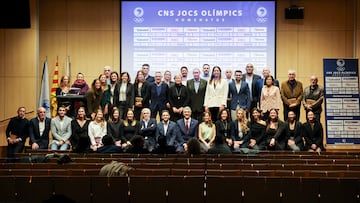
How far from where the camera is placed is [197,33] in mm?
14258

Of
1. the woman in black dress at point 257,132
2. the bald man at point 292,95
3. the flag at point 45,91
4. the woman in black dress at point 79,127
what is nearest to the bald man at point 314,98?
the bald man at point 292,95

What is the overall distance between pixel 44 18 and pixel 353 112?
22.9 feet

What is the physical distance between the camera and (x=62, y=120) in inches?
442

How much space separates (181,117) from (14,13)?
219 inches

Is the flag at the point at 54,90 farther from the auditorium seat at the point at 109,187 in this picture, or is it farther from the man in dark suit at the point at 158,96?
the auditorium seat at the point at 109,187

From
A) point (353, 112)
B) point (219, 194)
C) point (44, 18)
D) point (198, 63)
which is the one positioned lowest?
point (219, 194)

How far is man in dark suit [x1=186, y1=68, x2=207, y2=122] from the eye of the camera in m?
11.9

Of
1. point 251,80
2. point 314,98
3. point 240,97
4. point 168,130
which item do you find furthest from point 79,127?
point 314,98

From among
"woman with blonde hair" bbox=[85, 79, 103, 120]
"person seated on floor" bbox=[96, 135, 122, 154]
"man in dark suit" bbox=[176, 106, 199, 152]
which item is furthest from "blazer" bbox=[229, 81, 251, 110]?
"person seated on floor" bbox=[96, 135, 122, 154]

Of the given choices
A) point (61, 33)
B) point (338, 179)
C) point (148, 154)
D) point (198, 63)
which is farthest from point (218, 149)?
point (61, 33)

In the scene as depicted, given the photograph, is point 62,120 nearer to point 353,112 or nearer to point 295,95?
point 295,95

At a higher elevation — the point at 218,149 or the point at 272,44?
the point at 272,44

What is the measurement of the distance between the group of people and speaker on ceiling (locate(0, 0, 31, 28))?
11.3 feet

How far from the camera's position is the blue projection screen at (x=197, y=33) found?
14188mm
